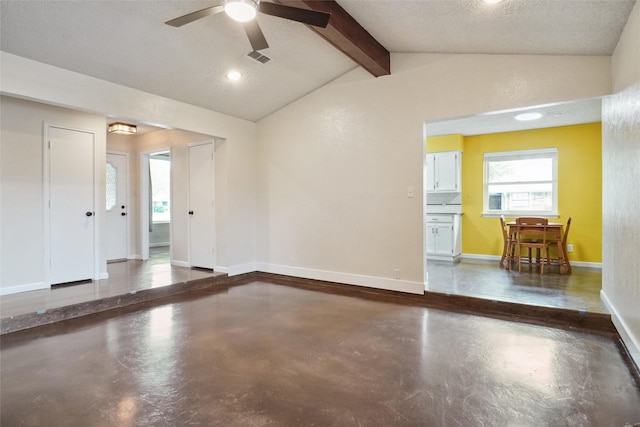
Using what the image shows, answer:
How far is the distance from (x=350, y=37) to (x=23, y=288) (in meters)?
4.88

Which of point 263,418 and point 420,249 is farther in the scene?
point 420,249

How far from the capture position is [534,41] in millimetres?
3281

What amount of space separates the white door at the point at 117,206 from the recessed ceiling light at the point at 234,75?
3.70 metres

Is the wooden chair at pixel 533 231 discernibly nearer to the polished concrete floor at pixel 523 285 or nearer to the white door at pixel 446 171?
the polished concrete floor at pixel 523 285

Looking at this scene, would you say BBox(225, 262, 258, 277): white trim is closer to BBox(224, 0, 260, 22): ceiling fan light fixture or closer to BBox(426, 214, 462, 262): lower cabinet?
BBox(426, 214, 462, 262): lower cabinet

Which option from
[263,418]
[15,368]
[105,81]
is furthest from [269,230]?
[263,418]

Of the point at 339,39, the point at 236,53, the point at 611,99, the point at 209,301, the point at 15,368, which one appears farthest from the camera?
the point at 209,301

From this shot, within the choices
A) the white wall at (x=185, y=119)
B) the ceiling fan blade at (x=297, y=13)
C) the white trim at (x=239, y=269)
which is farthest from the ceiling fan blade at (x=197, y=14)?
the white trim at (x=239, y=269)

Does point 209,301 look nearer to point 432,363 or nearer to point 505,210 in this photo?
point 432,363

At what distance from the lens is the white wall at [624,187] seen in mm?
2451

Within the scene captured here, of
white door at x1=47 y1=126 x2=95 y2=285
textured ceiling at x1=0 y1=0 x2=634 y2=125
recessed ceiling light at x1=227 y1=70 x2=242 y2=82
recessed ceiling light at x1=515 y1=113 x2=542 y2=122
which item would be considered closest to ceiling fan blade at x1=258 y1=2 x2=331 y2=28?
textured ceiling at x1=0 y1=0 x2=634 y2=125

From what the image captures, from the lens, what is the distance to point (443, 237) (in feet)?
21.2

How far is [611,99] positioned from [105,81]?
5.36 meters

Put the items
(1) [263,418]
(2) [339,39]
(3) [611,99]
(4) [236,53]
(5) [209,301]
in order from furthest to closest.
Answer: (5) [209,301] → (4) [236,53] → (2) [339,39] → (3) [611,99] → (1) [263,418]
